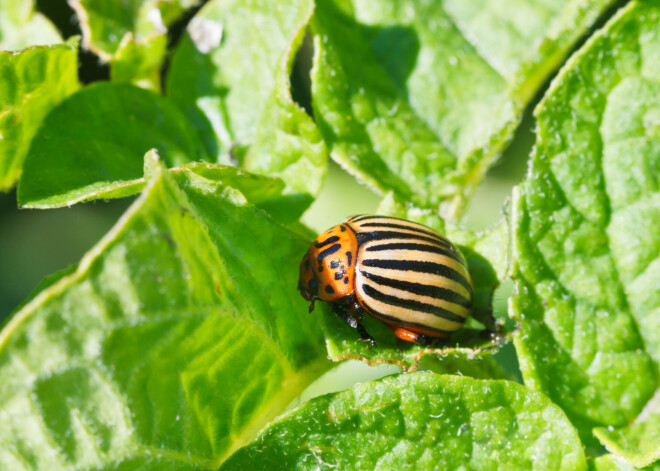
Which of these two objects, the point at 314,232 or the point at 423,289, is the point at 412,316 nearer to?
the point at 423,289

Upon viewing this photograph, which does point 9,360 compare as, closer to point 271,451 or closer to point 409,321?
point 271,451

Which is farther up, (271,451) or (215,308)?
(215,308)

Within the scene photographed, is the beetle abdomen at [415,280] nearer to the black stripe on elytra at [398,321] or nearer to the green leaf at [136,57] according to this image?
the black stripe on elytra at [398,321]

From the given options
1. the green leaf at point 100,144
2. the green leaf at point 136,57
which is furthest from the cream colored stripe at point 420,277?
the green leaf at point 136,57

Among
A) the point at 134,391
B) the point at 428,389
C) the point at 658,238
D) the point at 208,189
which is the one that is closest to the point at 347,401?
the point at 428,389

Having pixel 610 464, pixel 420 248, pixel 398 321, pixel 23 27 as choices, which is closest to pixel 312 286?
pixel 398 321
